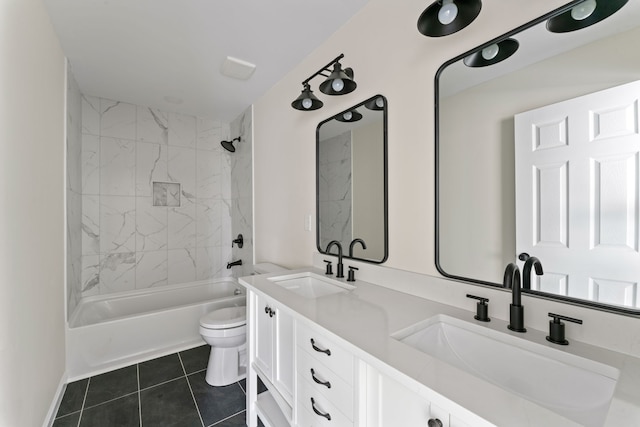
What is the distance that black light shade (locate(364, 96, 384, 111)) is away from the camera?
1.45 meters

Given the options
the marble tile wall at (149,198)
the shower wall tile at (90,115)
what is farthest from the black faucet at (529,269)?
the shower wall tile at (90,115)

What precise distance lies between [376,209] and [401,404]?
97 cm

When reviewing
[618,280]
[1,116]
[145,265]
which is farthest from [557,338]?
[145,265]

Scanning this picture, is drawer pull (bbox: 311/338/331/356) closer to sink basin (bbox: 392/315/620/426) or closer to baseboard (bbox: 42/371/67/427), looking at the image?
sink basin (bbox: 392/315/620/426)

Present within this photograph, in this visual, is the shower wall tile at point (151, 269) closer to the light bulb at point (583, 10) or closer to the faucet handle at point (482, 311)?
the faucet handle at point (482, 311)

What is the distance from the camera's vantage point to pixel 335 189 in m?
1.80

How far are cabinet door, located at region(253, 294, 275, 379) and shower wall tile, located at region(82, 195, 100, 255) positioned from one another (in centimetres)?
234

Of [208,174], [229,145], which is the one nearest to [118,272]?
[208,174]

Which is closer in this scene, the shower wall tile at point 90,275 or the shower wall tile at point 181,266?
the shower wall tile at point 90,275

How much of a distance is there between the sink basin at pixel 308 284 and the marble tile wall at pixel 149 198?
214 centimetres

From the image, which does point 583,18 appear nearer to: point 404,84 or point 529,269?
point 404,84

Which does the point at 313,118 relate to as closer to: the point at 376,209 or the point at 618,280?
the point at 376,209

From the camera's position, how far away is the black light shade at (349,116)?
1.62 metres

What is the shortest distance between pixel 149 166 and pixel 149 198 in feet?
1.19
